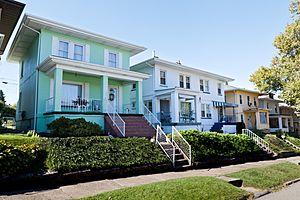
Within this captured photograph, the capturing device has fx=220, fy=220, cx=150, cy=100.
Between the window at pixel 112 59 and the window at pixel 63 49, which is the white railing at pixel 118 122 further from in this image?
the window at pixel 63 49

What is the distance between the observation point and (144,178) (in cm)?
789

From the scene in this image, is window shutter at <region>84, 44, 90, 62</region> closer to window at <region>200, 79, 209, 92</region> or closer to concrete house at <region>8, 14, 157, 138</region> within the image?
concrete house at <region>8, 14, 157, 138</region>

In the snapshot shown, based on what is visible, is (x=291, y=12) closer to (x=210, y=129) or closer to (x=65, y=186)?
(x=210, y=129)

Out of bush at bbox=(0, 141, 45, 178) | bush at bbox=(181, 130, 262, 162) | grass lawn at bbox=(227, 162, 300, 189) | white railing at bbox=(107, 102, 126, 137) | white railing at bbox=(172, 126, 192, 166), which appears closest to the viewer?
bush at bbox=(0, 141, 45, 178)

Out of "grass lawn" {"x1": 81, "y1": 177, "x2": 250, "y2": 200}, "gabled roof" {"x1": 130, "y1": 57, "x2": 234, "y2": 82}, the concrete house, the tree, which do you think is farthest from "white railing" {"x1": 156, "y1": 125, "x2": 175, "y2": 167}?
the tree

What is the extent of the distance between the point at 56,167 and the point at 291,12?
24339 mm

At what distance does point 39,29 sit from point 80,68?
430cm

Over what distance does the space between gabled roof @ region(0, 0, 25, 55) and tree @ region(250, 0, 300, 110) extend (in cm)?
2129

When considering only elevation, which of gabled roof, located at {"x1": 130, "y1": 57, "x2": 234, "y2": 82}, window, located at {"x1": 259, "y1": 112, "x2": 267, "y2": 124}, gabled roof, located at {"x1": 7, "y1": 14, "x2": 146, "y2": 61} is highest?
gabled roof, located at {"x1": 7, "y1": 14, "x2": 146, "y2": 61}

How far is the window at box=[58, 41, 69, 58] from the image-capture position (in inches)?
606

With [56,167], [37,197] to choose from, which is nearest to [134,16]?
[56,167]

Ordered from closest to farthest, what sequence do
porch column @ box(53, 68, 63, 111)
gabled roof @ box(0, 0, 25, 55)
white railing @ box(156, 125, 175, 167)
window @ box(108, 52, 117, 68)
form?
gabled roof @ box(0, 0, 25, 55) → white railing @ box(156, 125, 175, 167) → porch column @ box(53, 68, 63, 111) → window @ box(108, 52, 117, 68)

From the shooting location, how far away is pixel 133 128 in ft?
45.2

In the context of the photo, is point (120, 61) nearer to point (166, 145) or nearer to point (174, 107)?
point (174, 107)
